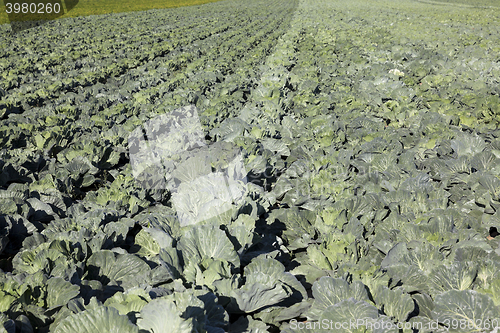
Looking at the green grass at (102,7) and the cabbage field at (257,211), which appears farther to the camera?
the green grass at (102,7)

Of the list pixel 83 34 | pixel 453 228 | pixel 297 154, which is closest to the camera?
pixel 453 228

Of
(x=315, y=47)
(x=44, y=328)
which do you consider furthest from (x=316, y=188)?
(x=315, y=47)

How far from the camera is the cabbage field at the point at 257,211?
7.30 feet

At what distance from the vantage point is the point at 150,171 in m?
4.77

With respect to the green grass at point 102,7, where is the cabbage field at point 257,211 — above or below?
below

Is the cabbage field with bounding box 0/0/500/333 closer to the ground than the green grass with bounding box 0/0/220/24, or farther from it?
closer to the ground

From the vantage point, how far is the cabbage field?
7.30ft

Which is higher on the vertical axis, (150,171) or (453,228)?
(150,171)

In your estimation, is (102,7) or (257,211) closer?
(257,211)

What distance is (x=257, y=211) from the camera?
11.2 feet

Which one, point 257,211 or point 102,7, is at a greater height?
point 102,7

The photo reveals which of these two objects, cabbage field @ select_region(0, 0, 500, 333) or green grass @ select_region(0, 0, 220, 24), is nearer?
cabbage field @ select_region(0, 0, 500, 333)

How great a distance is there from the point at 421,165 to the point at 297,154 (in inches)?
67.7

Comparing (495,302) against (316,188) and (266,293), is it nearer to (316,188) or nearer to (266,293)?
(266,293)
